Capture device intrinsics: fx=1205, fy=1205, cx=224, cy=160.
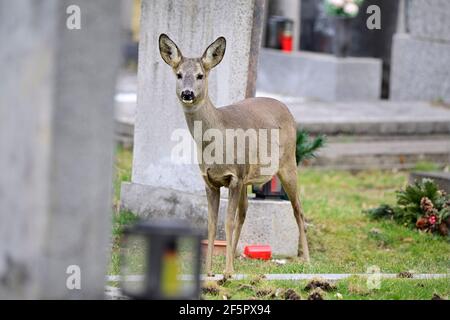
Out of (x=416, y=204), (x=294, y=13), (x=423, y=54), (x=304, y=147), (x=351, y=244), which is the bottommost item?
(x=351, y=244)

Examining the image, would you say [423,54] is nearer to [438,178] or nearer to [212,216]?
[438,178]

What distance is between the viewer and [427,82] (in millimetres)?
17469

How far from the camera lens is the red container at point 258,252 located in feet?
30.7

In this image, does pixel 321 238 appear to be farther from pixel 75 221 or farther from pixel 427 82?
pixel 427 82

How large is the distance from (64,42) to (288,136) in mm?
4118

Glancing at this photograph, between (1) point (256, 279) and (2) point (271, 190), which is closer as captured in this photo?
(1) point (256, 279)

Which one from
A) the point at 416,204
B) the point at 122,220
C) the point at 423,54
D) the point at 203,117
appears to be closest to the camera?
the point at 203,117

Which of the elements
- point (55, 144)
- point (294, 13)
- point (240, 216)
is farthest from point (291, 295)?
point (294, 13)

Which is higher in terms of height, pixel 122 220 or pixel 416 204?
pixel 416 204

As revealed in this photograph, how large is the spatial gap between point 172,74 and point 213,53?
167cm

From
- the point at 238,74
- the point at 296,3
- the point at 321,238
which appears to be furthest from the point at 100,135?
the point at 296,3

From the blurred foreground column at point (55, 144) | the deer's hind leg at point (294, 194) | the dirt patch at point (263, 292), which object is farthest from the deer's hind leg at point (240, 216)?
the blurred foreground column at point (55, 144)

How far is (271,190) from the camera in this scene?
983 centimetres

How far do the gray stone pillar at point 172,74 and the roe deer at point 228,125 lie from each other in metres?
0.67
